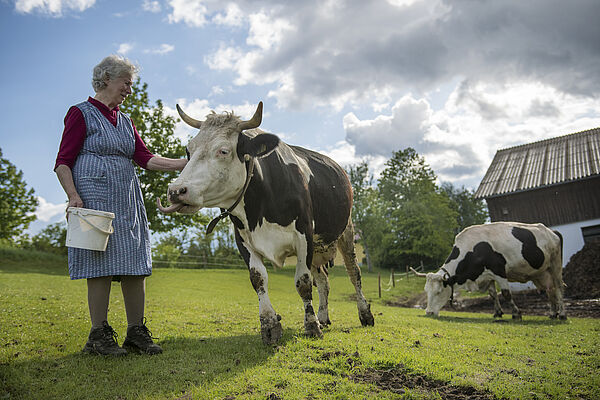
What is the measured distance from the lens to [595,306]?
1374 centimetres

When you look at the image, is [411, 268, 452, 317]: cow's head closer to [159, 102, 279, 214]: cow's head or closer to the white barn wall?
[159, 102, 279, 214]: cow's head

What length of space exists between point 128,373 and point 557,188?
2839cm

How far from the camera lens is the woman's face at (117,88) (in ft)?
14.4

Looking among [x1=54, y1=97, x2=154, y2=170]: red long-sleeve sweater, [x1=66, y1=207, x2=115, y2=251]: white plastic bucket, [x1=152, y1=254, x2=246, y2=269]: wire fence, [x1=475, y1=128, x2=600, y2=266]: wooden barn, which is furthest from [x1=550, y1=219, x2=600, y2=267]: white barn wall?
[x1=54, y1=97, x2=154, y2=170]: red long-sleeve sweater

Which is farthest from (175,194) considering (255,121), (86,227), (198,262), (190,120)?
(198,262)

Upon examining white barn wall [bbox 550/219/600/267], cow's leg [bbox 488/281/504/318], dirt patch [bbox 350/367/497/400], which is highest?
white barn wall [bbox 550/219/600/267]

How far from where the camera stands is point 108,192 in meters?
4.23

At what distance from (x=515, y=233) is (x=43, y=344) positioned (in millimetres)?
11295

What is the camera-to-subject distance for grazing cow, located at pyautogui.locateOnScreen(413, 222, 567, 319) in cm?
1138

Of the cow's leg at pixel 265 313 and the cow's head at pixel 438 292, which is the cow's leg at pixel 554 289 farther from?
the cow's leg at pixel 265 313

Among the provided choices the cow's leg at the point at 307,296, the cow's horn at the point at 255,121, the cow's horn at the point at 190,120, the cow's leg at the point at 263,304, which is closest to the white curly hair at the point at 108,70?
the cow's horn at the point at 190,120

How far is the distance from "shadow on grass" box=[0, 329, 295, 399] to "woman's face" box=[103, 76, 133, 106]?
8.55 ft

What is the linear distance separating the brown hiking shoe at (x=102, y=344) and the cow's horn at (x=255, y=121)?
8.21 feet

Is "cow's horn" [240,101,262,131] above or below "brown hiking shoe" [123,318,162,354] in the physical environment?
above
